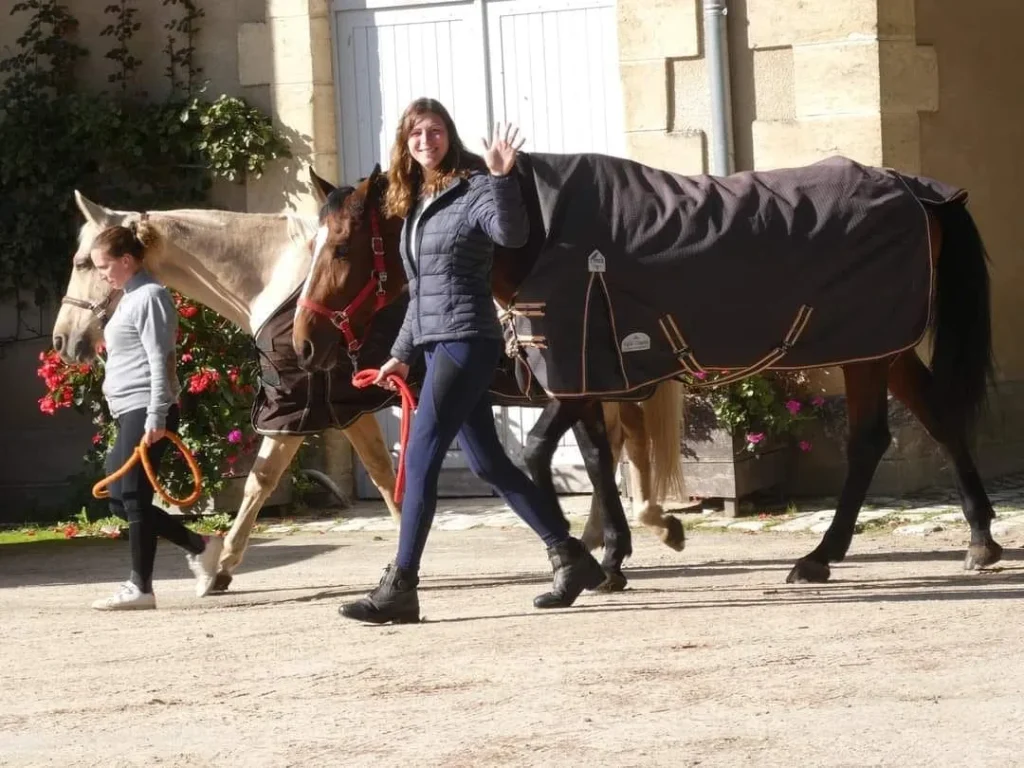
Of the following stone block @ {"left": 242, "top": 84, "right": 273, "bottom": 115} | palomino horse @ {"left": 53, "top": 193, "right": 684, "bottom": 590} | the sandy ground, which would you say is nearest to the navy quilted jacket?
the sandy ground

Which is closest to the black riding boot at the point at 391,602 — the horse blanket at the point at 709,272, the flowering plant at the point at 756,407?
the horse blanket at the point at 709,272

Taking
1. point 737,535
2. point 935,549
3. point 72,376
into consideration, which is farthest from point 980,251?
point 72,376

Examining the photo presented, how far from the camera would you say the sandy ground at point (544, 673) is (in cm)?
435

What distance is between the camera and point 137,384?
22.5 feet

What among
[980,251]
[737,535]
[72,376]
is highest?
[980,251]

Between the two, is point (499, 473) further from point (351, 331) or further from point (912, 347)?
point (912, 347)

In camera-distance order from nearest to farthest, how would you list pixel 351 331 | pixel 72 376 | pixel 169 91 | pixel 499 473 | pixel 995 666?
pixel 995 666 < pixel 499 473 < pixel 351 331 < pixel 72 376 < pixel 169 91

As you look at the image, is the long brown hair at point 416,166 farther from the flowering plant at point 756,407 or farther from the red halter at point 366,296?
the flowering plant at point 756,407

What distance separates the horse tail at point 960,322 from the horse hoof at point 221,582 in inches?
113

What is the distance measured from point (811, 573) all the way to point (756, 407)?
2.43 m

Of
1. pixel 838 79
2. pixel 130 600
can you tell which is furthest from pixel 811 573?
pixel 838 79

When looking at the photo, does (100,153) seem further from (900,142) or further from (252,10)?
(900,142)

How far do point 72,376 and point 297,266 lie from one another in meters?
3.19

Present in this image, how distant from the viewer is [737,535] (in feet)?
28.0
